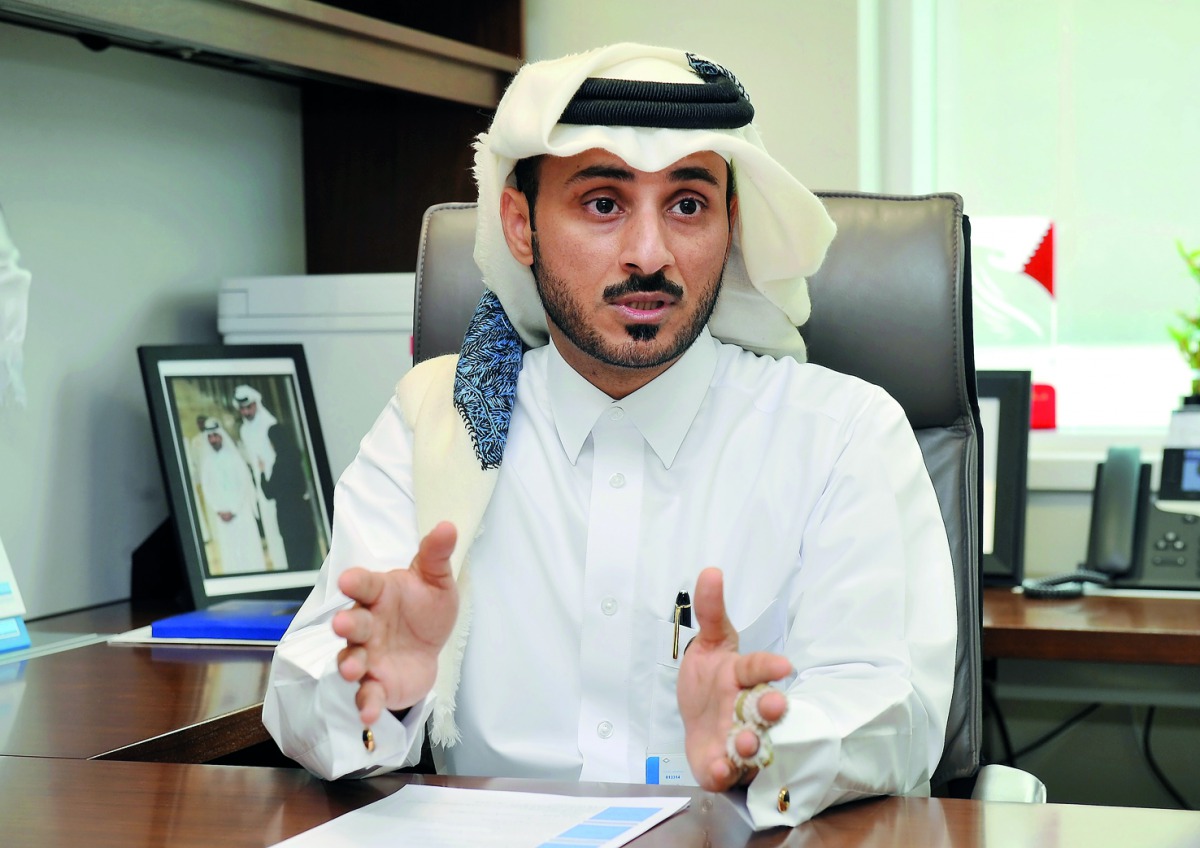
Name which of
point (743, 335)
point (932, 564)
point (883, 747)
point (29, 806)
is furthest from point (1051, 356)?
point (29, 806)

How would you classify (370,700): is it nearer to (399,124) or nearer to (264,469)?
(264,469)

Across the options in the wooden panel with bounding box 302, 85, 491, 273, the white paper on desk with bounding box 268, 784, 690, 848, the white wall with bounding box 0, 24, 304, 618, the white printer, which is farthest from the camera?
the wooden panel with bounding box 302, 85, 491, 273

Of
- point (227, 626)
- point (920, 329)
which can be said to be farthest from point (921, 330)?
point (227, 626)

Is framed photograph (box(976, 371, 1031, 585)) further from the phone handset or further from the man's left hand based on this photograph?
the man's left hand

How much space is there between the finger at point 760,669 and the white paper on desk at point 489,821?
0.37 feet

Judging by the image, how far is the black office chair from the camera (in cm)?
147

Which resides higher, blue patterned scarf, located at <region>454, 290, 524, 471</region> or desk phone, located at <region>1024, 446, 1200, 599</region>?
blue patterned scarf, located at <region>454, 290, 524, 471</region>

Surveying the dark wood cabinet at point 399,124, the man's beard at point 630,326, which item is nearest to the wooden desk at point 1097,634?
the man's beard at point 630,326

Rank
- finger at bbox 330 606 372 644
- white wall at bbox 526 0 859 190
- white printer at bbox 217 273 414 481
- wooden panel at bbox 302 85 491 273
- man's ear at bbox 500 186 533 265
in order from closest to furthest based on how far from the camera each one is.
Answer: finger at bbox 330 606 372 644, man's ear at bbox 500 186 533 265, white printer at bbox 217 273 414 481, white wall at bbox 526 0 859 190, wooden panel at bbox 302 85 491 273

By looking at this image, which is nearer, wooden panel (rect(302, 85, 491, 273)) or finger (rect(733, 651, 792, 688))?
finger (rect(733, 651, 792, 688))

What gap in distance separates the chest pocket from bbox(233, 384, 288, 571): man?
900mm

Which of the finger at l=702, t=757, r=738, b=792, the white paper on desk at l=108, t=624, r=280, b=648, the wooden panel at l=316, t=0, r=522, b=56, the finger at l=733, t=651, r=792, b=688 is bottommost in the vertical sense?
the white paper on desk at l=108, t=624, r=280, b=648

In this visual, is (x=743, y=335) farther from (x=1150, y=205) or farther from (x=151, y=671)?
(x=1150, y=205)

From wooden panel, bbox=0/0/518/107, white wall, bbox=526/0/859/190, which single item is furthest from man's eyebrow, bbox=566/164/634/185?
white wall, bbox=526/0/859/190
